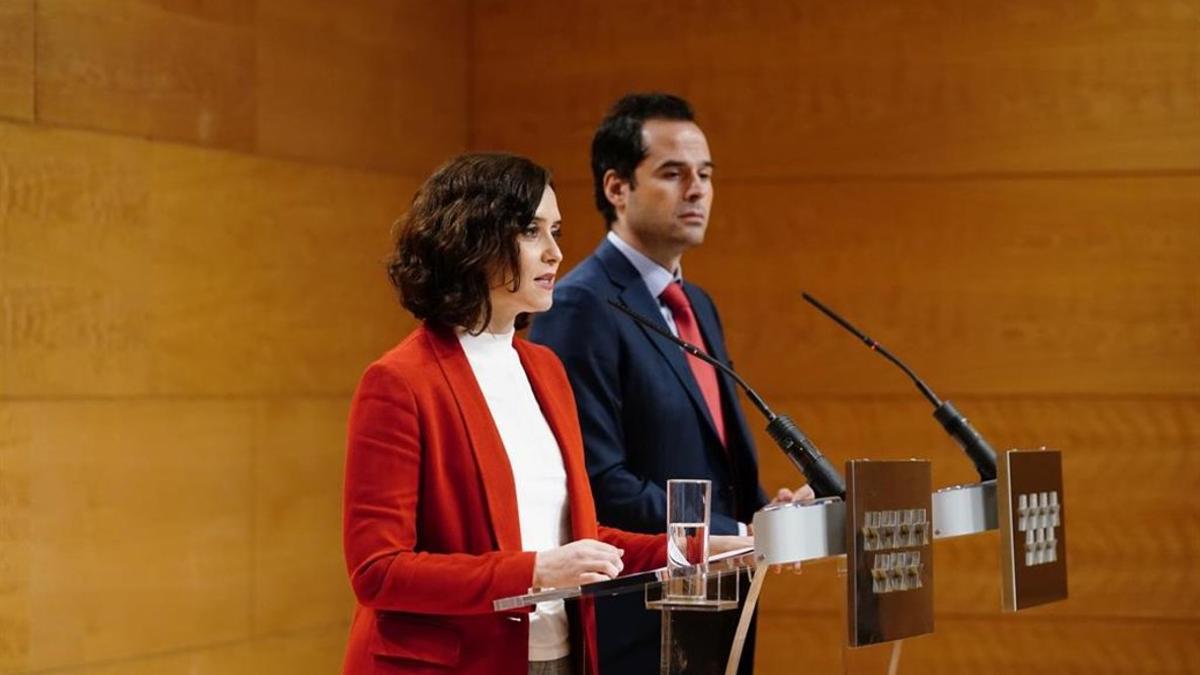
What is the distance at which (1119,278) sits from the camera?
5.01 m

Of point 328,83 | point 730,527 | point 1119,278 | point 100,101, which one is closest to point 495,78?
point 328,83

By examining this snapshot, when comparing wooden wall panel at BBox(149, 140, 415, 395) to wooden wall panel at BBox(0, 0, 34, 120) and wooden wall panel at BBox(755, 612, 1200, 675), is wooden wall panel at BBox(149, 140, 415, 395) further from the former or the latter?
wooden wall panel at BBox(755, 612, 1200, 675)

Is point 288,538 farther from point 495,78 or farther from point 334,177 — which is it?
point 495,78

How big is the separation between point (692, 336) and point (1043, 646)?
6.74 ft

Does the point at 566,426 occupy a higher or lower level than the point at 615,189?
lower

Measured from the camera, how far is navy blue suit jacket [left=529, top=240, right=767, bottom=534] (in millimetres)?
3162

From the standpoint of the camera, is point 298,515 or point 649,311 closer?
point 649,311

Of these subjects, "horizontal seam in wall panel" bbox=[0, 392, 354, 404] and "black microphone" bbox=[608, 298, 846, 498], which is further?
"horizontal seam in wall panel" bbox=[0, 392, 354, 404]

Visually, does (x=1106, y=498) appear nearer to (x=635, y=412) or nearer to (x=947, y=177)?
(x=947, y=177)

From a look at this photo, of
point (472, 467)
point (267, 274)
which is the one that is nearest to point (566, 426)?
point (472, 467)

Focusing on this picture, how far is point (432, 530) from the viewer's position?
236 centimetres

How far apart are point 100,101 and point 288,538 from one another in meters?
1.30

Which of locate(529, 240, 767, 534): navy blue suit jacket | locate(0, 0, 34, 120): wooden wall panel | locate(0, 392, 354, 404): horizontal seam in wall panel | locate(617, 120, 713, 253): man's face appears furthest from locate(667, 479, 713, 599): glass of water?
locate(0, 0, 34, 120): wooden wall panel

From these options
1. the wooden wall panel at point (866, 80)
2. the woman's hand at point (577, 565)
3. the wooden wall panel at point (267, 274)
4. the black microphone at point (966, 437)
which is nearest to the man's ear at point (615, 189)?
the wooden wall panel at point (267, 274)
